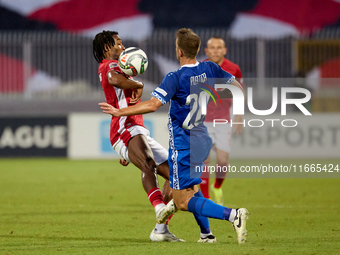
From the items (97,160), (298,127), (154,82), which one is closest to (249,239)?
(298,127)

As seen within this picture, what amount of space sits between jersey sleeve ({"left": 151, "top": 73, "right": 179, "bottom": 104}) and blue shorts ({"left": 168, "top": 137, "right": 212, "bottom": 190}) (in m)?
0.50

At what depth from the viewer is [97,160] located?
15.6 meters

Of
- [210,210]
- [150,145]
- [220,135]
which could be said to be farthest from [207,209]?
[220,135]

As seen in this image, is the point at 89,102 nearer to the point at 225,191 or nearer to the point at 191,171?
the point at 225,191

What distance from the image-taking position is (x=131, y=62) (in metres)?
5.21

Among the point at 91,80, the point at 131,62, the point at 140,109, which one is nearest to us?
the point at 140,109

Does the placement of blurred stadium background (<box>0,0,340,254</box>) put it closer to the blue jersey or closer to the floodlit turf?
the floodlit turf

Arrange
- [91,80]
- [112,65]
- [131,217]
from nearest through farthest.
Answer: [112,65]
[131,217]
[91,80]

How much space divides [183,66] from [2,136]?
462 inches

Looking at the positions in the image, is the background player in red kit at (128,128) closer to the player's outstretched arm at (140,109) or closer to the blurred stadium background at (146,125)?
the blurred stadium background at (146,125)

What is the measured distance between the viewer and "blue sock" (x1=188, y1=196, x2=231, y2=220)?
4.41 meters

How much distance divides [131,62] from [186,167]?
1227mm

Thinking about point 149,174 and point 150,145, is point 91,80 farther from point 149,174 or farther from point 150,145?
point 149,174

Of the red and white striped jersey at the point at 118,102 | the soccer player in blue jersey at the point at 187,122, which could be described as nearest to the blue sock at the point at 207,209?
the soccer player in blue jersey at the point at 187,122
